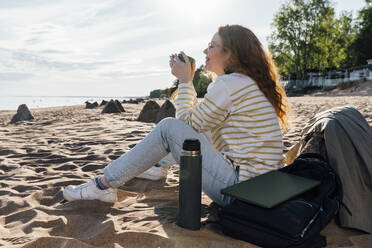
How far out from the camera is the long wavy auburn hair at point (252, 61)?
2.35m

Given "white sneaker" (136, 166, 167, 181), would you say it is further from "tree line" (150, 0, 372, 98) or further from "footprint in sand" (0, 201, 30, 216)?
"tree line" (150, 0, 372, 98)

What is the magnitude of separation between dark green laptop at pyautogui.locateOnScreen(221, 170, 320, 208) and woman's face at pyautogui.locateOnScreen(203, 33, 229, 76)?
907 mm

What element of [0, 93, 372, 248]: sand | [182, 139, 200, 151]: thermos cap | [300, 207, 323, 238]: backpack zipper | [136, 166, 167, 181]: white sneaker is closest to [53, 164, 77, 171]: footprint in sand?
[0, 93, 372, 248]: sand

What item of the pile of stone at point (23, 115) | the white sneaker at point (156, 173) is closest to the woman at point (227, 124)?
the white sneaker at point (156, 173)

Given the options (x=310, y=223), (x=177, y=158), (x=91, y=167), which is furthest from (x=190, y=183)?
(x=91, y=167)

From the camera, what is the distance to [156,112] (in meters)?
8.68

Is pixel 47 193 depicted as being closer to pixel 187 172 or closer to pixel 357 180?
pixel 187 172

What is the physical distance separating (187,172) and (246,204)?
1.28ft

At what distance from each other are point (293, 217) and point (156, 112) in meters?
7.21

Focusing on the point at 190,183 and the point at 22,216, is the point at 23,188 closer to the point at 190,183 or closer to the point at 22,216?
the point at 22,216

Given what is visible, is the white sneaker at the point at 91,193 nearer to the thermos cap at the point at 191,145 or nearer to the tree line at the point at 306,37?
the thermos cap at the point at 191,145

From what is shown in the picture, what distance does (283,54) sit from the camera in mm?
35438

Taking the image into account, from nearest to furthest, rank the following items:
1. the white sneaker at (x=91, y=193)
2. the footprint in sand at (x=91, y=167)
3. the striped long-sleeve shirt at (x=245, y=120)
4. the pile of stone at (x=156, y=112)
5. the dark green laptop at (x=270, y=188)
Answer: the dark green laptop at (x=270, y=188), the striped long-sleeve shirt at (x=245, y=120), the white sneaker at (x=91, y=193), the footprint in sand at (x=91, y=167), the pile of stone at (x=156, y=112)

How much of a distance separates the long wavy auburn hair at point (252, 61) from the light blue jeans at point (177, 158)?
1.86 ft
